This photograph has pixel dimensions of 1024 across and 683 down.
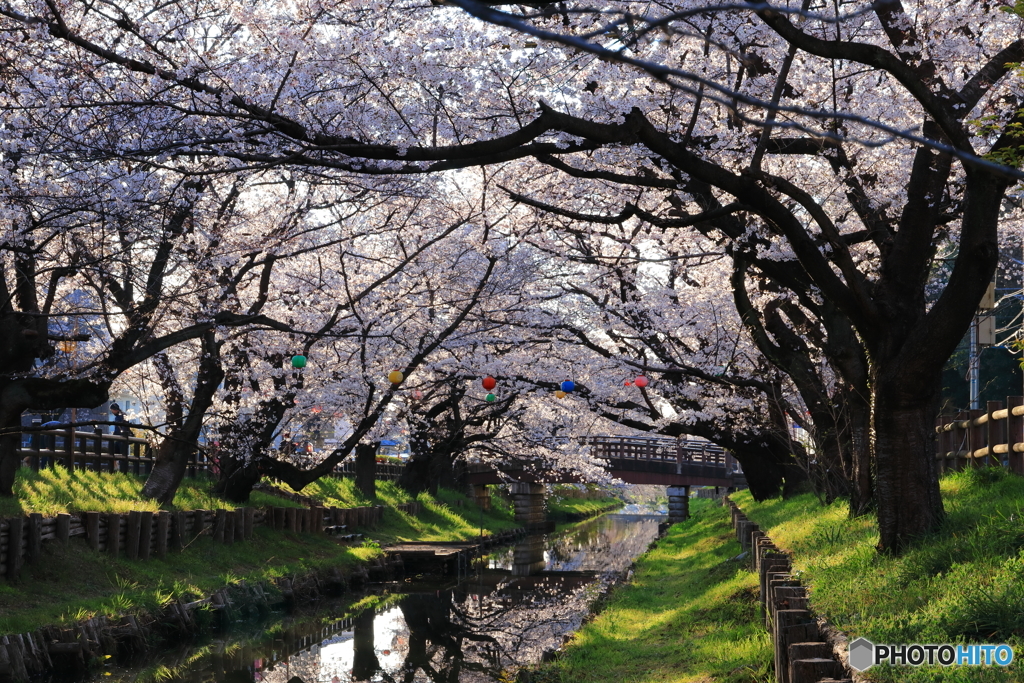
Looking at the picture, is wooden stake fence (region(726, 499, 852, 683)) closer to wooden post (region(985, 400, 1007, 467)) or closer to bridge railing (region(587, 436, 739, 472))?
wooden post (region(985, 400, 1007, 467))

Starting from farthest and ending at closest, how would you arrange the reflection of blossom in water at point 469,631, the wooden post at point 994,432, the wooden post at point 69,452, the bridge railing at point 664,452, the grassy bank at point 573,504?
1. the grassy bank at point 573,504
2. the bridge railing at point 664,452
3. the wooden post at point 69,452
4. the reflection of blossom in water at point 469,631
5. the wooden post at point 994,432

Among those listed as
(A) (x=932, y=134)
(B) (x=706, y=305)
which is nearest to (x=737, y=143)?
(A) (x=932, y=134)

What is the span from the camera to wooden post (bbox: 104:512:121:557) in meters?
15.1

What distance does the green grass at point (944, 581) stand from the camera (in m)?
5.63

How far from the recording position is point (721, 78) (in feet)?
39.3

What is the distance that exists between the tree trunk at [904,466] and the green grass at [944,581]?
0.22 meters

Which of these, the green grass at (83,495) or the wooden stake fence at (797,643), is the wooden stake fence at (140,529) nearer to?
the green grass at (83,495)

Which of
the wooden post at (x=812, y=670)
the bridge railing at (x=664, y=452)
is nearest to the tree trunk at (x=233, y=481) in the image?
the wooden post at (x=812, y=670)

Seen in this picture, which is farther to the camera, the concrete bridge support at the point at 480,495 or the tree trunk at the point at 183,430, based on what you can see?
the concrete bridge support at the point at 480,495

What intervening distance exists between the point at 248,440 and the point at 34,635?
10107mm

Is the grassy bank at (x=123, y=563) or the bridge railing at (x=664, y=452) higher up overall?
the bridge railing at (x=664, y=452)

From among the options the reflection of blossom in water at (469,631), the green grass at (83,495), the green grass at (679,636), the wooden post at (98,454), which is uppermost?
the wooden post at (98,454)

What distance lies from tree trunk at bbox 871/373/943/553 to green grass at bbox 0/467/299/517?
442 inches

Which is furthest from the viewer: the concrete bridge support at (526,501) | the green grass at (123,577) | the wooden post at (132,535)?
the concrete bridge support at (526,501)
